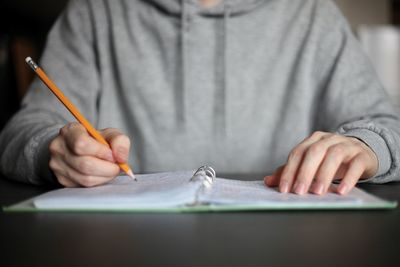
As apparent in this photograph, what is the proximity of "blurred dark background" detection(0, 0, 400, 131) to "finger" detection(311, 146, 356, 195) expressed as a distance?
6.78 ft

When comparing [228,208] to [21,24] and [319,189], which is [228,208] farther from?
[21,24]

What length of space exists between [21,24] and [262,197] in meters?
2.53

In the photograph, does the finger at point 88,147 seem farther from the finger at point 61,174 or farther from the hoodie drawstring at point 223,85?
the hoodie drawstring at point 223,85

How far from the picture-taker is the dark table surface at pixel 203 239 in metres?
0.34

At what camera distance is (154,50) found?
3.82 feet

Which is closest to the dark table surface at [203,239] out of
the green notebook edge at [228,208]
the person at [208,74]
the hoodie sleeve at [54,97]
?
the green notebook edge at [228,208]

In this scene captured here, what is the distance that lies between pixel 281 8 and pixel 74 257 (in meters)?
0.99

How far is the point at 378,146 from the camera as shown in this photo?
0.69 meters

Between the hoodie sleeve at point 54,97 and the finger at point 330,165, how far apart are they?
44cm

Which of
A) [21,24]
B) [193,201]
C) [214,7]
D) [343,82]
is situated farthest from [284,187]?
[21,24]

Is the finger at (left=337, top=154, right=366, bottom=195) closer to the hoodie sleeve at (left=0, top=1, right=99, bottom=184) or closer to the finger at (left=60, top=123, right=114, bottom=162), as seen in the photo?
the finger at (left=60, top=123, right=114, bottom=162)

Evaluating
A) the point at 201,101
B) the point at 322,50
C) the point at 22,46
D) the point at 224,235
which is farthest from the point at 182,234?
the point at 22,46

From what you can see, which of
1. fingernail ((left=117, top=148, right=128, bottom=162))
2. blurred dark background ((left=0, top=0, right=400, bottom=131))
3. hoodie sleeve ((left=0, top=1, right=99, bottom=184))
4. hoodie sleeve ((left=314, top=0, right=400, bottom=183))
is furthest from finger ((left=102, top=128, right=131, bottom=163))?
blurred dark background ((left=0, top=0, right=400, bottom=131))

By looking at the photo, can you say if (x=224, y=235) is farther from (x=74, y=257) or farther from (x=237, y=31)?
(x=237, y=31)
